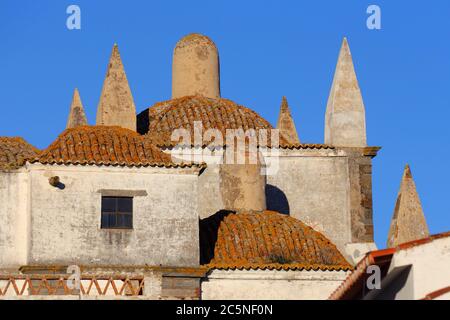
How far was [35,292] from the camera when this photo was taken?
1340 inches

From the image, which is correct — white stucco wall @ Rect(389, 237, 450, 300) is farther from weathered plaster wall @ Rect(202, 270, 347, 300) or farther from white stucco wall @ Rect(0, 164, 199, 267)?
white stucco wall @ Rect(0, 164, 199, 267)

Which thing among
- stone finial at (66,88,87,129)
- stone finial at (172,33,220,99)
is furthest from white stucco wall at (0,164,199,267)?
stone finial at (66,88,87,129)

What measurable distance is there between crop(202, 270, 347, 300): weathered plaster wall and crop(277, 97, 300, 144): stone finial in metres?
11.7

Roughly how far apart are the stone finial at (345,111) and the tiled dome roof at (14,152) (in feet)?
32.1

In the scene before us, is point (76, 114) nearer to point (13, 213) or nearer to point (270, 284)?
point (13, 213)

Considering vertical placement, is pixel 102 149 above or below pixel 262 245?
above

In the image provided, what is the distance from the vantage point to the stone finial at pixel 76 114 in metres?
50.2

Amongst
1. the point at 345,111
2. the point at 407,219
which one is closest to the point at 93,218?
the point at 407,219

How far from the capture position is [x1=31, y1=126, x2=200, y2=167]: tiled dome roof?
38156mm

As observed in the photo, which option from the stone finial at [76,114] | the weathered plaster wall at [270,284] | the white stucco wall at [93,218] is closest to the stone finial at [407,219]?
the weathered plaster wall at [270,284]

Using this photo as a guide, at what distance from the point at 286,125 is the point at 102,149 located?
1243cm

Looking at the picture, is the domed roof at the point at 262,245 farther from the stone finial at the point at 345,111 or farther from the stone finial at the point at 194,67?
the stone finial at the point at 194,67

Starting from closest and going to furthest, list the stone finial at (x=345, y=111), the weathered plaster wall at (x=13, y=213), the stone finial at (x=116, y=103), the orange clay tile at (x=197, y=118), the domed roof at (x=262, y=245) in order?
the weathered plaster wall at (x=13, y=213)
the domed roof at (x=262, y=245)
the stone finial at (x=116, y=103)
the orange clay tile at (x=197, y=118)
the stone finial at (x=345, y=111)

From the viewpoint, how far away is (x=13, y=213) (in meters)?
38.4
